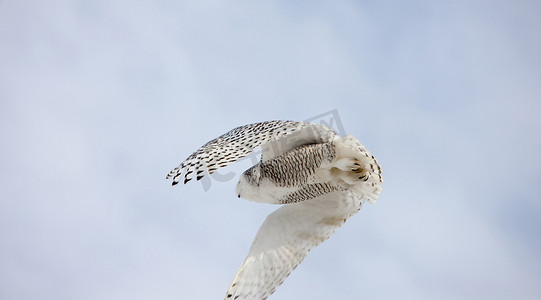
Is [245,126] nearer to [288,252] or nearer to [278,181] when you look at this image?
[278,181]

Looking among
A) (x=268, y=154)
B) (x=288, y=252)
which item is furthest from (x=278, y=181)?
(x=288, y=252)

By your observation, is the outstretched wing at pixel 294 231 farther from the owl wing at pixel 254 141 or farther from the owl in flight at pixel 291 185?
the owl wing at pixel 254 141

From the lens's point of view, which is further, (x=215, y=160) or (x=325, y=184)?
(x=325, y=184)

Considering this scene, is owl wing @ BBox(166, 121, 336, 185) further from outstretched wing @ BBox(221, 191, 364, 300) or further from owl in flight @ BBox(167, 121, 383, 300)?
outstretched wing @ BBox(221, 191, 364, 300)

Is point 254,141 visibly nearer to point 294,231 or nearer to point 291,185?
point 291,185

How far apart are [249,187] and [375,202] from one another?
4.04 feet

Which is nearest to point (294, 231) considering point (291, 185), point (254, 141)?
point (291, 185)

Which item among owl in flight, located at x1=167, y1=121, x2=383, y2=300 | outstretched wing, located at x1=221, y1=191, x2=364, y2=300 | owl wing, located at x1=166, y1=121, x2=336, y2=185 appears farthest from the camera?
outstretched wing, located at x1=221, y1=191, x2=364, y2=300

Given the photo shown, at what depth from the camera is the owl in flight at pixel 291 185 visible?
6.46 m

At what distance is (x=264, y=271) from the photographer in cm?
666

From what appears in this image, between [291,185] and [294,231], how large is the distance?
53cm

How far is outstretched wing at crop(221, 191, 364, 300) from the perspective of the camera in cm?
672

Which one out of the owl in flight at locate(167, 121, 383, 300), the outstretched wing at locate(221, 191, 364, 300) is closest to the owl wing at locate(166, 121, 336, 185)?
the owl in flight at locate(167, 121, 383, 300)

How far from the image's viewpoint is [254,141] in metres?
6.54
